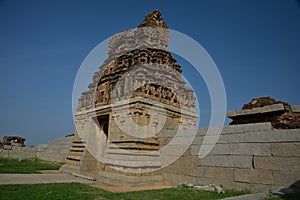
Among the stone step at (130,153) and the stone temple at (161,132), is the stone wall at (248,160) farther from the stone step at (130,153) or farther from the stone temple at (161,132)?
the stone step at (130,153)

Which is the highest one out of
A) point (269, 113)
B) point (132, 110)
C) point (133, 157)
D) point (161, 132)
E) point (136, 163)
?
point (132, 110)

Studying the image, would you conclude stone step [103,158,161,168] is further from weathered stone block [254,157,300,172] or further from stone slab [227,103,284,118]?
weathered stone block [254,157,300,172]

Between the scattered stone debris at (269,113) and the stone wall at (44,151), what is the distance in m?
13.1

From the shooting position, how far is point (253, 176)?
617 centimetres

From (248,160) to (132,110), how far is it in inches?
200

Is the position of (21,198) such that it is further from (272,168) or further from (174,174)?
(272,168)

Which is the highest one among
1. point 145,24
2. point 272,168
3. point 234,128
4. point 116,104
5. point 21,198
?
point 145,24

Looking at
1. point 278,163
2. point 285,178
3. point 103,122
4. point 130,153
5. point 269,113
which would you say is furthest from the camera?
point 103,122

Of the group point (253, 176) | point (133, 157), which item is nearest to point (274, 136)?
point (253, 176)

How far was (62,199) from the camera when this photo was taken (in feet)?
17.2

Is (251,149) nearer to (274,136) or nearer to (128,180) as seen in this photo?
(274,136)

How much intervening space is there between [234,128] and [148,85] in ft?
15.4

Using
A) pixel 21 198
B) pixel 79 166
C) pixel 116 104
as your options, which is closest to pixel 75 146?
pixel 79 166

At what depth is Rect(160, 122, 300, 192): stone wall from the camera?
5566 mm
